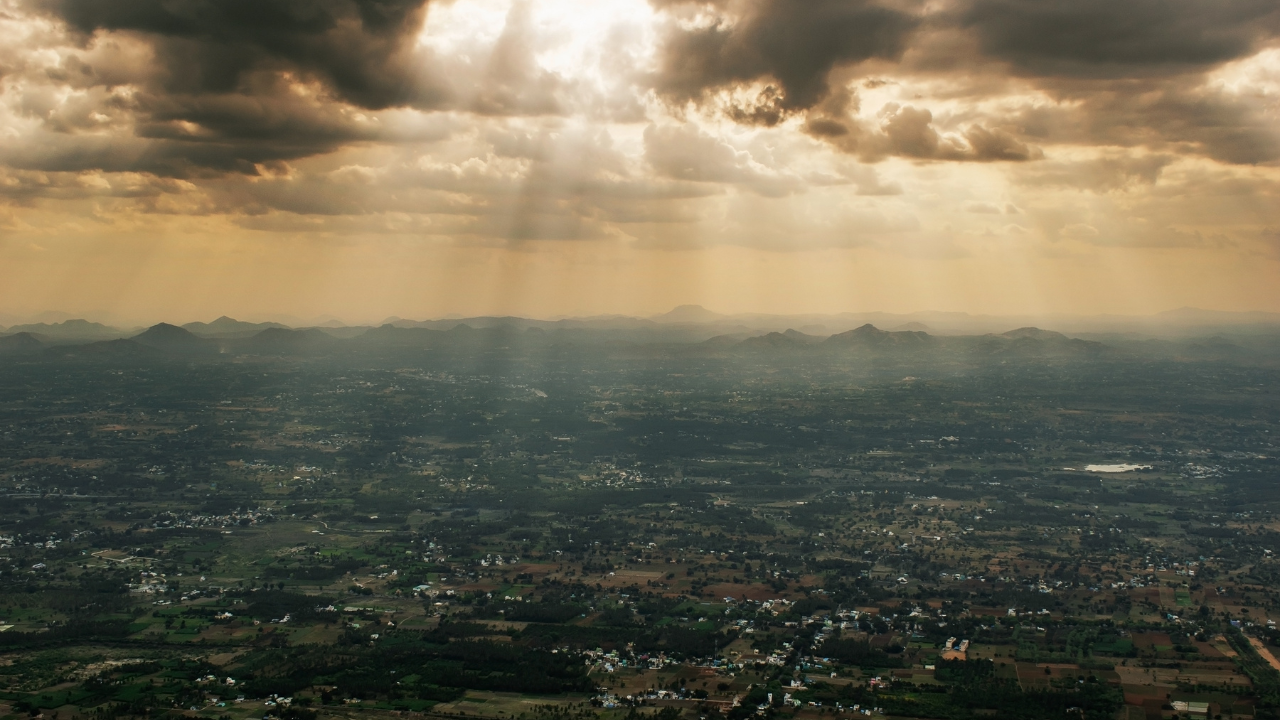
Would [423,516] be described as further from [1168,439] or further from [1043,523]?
[1168,439]

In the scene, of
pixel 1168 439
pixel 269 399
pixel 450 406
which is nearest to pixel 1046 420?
pixel 1168 439

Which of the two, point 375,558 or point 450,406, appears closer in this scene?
point 375,558

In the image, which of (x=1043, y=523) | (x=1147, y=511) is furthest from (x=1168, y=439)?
(x=1043, y=523)

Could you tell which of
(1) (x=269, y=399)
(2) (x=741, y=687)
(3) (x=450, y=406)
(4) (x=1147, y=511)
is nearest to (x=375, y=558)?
(2) (x=741, y=687)

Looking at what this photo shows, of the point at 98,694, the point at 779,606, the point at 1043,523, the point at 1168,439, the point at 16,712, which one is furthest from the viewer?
the point at 1168,439

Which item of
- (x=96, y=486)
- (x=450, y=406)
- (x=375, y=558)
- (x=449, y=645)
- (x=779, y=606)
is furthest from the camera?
(x=450, y=406)

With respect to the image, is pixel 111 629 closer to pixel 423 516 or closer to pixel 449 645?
pixel 449 645

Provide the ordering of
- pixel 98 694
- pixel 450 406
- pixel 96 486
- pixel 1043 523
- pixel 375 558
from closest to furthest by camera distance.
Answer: pixel 98 694 < pixel 375 558 < pixel 1043 523 < pixel 96 486 < pixel 450 406

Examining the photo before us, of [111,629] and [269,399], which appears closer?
[111,629]

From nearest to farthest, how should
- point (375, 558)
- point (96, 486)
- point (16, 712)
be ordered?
point (16, 712) < point (375, 558) < point (96, 486)
